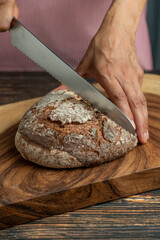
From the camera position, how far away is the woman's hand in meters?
1.27

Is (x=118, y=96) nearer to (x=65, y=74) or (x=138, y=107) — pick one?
(x=138, y=107)

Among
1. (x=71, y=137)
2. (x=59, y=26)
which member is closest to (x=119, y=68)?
(x=71, y=137)

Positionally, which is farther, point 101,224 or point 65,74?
point 65,74

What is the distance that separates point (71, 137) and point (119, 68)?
0.38 meters

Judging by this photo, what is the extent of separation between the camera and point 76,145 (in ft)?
3.73

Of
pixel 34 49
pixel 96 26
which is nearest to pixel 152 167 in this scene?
pixel 34 49

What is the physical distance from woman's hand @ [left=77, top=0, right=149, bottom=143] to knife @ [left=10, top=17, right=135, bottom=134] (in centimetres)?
7

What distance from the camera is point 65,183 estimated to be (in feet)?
3.47

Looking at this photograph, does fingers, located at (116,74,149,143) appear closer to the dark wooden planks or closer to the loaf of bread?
the loaf of bread

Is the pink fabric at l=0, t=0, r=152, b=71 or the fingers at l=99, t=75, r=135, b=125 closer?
the fingers at l=99, t=75, r=135, b=125

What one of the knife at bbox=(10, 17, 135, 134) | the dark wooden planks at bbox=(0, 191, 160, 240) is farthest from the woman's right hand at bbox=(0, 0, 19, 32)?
the dark wooden planks at bbox=(0, 191, 160, 240)

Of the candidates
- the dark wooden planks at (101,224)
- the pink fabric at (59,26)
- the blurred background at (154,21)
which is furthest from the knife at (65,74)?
the blurred background at (154,21)

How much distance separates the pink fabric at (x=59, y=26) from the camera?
217cm

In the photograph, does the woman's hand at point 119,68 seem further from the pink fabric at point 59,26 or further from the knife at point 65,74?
the pink fabric at point 59,26
